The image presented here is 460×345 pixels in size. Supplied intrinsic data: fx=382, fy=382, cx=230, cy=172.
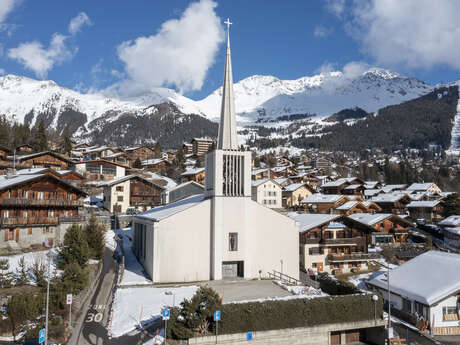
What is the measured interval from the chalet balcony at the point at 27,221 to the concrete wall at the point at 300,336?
87.2ft

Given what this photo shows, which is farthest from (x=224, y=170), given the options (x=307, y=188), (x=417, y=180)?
(x=417, y=180)

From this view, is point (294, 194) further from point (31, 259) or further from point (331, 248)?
point (31, 259)

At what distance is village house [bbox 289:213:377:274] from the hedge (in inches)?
866

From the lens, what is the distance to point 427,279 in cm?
3700

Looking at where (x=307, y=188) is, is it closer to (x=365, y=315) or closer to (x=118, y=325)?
(x=365, y=315)

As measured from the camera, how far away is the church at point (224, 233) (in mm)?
34156

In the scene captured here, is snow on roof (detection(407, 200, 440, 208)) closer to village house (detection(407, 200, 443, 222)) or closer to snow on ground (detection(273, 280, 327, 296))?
village house (detection(407, 200, 443, 222))

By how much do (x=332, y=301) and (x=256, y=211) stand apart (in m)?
12.2

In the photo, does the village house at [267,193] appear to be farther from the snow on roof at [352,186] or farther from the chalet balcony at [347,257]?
the chalet balcony at [347,257]

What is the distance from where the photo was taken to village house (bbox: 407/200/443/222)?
9138 cm

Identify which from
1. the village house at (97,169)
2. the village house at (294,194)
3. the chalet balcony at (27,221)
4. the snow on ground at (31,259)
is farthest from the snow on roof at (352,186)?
the snow on ground at (31,259)

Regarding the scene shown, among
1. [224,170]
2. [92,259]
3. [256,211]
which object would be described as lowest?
[92,259]

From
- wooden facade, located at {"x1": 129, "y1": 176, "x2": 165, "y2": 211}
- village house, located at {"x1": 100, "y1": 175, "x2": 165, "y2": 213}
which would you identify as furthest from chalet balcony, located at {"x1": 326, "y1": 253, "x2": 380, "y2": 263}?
wooden facade, located at {"x1": 129, "y1": 176, "x2": 165, "y2": 211}

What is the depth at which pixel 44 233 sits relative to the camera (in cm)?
4372
